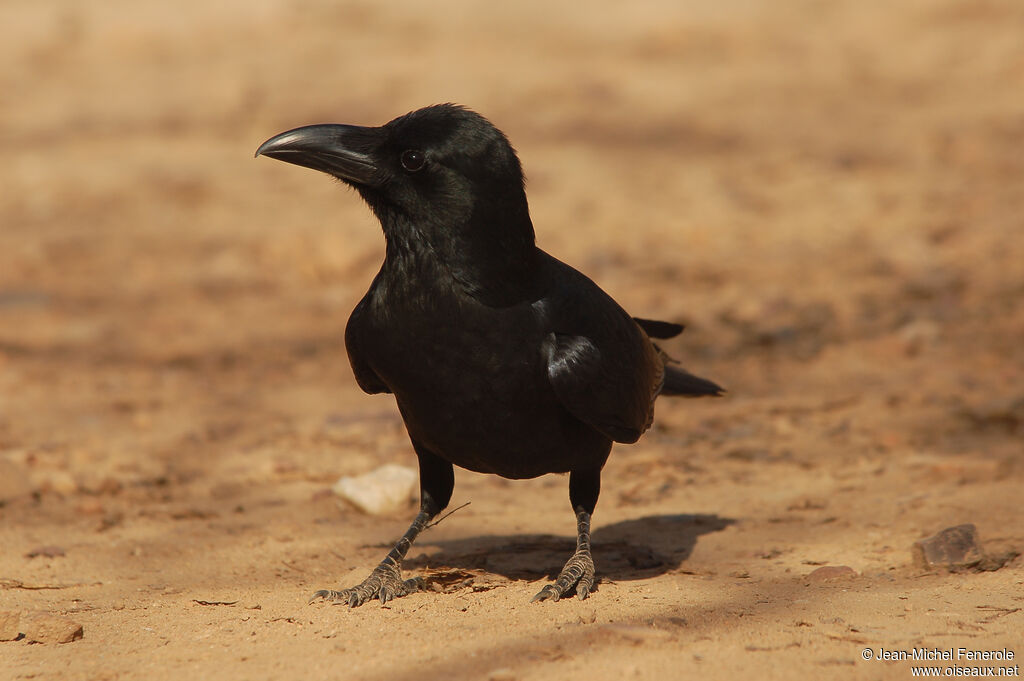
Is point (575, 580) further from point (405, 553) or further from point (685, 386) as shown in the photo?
point (685, 386)

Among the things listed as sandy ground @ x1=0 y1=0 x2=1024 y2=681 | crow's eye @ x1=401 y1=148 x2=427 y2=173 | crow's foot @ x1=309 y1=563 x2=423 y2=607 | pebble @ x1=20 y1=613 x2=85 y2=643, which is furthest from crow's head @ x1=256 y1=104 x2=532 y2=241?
pebble @ x1=20 y1=613 x2=85 y2=643

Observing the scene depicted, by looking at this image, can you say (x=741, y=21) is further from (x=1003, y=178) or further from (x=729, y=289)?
(x=729, y=289)

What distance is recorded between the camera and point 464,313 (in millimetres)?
3607

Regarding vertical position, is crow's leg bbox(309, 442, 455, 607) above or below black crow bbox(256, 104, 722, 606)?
below

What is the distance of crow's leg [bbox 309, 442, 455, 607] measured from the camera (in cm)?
373

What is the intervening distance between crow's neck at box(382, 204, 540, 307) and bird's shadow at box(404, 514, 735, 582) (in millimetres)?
1109

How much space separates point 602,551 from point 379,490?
1147 mm

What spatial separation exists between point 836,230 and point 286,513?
611 centimetres

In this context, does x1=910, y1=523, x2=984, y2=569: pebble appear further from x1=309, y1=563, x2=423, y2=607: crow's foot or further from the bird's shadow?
x1=309, y1=563, x2=423, y2=607: crow's foot

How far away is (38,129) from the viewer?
11.4 m

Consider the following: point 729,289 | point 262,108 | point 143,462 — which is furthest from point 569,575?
point 262,108

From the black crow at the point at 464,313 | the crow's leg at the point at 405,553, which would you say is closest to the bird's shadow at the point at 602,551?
the crow's leg at the point at 405,553

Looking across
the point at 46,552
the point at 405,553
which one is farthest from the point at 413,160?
the point at 46,552

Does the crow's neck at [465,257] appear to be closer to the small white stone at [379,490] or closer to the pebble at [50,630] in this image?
the pebble at [50,630]
